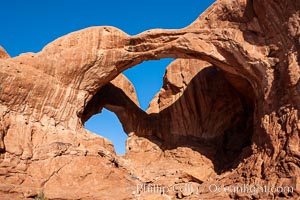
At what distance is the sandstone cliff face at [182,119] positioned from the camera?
15.5 metres

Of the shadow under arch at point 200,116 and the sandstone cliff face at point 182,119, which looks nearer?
the sandstone cliff face at point 182,119

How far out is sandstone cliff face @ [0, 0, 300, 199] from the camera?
15.5 m

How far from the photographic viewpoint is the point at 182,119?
78.6 feet

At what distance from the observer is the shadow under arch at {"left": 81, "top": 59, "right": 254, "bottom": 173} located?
72.8 ft

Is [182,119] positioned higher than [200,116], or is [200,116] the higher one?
[200,116]

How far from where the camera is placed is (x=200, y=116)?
23828mm

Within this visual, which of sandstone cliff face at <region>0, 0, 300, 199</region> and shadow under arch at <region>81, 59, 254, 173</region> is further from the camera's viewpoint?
shadow under arch at <region>81, 59, 254, 173</region>

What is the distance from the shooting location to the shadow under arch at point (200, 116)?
22.2m

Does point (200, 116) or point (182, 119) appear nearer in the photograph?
point (200, 116)

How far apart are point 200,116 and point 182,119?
1.12 meters

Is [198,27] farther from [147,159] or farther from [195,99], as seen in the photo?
[147,159]

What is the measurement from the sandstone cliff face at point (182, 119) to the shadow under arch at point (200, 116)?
68 millimetres

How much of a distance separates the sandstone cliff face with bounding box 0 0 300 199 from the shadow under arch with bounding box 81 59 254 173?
7 cm

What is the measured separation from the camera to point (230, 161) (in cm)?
2139
